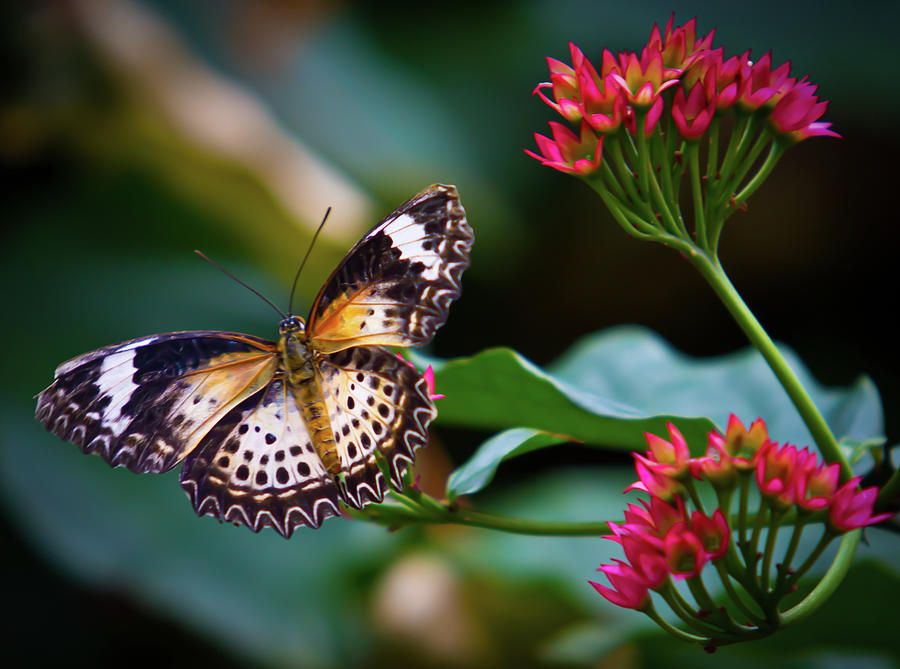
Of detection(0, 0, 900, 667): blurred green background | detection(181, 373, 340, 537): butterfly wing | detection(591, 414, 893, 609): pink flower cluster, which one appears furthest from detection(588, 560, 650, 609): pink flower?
detection(0, 0, 900, 667): blurred green background

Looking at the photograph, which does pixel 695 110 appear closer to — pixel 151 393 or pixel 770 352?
pixel 770 352

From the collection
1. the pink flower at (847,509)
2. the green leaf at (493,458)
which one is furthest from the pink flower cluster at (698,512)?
the green leaf at (493,458)

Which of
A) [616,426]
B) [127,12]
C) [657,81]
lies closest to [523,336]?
[127,12]

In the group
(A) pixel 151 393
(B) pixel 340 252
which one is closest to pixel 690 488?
(A) pixel 151 393

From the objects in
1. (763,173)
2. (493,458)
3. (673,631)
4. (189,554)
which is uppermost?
(763,173)

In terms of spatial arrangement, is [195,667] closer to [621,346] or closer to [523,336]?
[523,336]

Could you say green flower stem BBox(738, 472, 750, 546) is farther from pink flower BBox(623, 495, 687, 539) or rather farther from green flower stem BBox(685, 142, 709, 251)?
green flower stem BBox(685, 142, 709, 251)

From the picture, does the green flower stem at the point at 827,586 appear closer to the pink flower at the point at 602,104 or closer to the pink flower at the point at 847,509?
the pink flower at the point at 847,509
